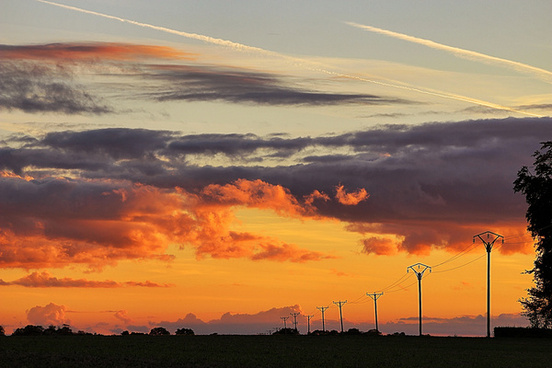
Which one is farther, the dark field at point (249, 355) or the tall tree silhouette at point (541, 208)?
the tall tree silhouette at point (541, 208)

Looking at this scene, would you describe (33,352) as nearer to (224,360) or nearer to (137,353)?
(137,353)

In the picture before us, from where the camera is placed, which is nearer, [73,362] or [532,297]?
[73,362]

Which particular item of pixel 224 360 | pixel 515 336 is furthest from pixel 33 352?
pixel 515 336

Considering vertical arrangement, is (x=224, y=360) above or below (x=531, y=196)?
below

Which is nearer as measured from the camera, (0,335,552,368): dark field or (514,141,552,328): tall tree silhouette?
(0,335,552,368): dark field

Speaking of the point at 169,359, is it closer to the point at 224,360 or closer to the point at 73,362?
the point at 224,360

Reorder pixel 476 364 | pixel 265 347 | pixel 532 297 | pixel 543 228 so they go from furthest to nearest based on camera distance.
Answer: pixel 532 297 → pixel 543 228 → pixel 265 347 → pixel 476 364

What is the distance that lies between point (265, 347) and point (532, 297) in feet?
296

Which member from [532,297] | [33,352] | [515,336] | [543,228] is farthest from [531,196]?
[33,352]

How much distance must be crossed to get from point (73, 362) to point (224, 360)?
1222 centimetres

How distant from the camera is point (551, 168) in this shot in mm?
117875

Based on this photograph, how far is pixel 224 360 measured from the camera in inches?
2618

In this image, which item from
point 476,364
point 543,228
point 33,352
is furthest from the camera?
point 543,228

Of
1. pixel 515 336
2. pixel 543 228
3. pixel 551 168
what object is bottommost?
pixel 515 336
